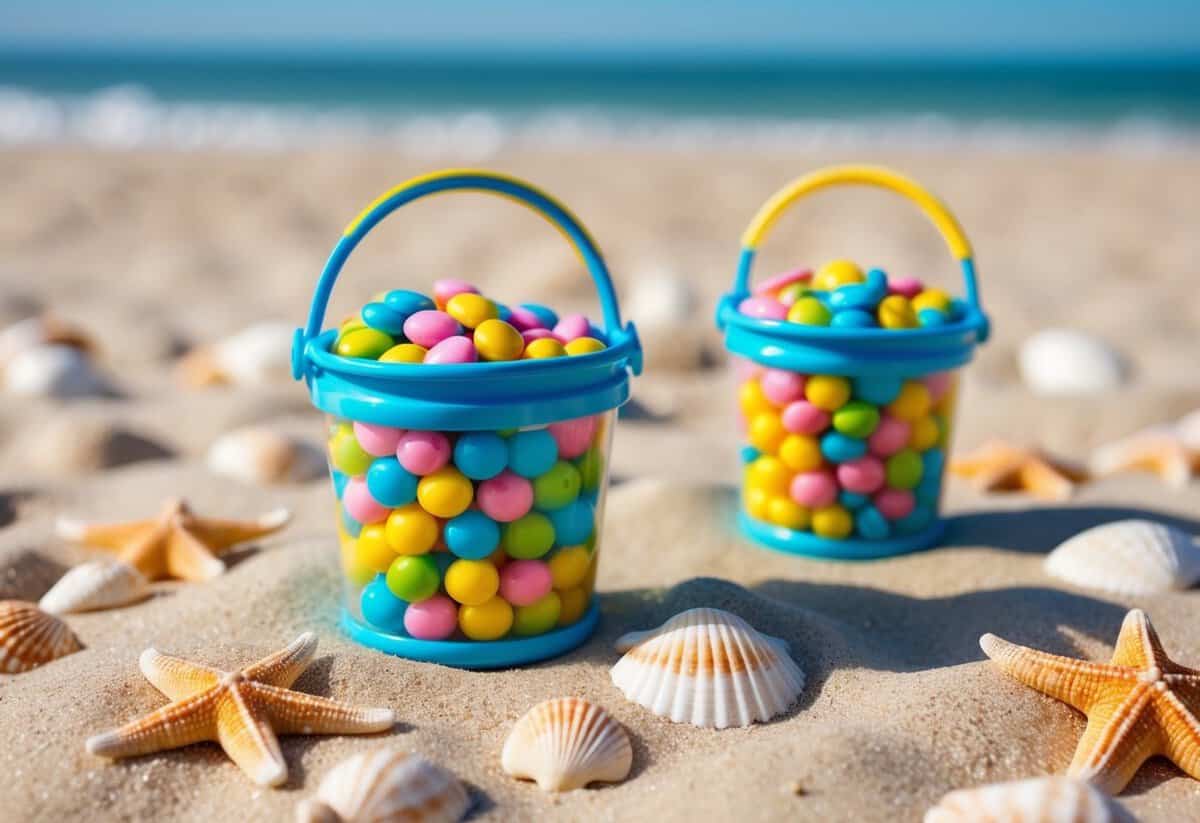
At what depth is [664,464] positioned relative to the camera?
13.5 feet

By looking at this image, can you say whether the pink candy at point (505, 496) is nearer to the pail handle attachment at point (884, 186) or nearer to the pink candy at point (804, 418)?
the pink candy at point (804, 418)

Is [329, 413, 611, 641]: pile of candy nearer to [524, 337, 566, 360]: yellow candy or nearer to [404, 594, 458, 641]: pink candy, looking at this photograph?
[404, 594, 458, 641]: pink candy

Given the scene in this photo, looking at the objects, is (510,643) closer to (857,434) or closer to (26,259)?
(857,434)

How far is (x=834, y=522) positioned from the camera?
3.24 m

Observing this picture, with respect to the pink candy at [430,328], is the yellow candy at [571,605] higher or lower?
lower

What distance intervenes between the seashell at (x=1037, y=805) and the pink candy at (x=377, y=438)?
49.8 inches

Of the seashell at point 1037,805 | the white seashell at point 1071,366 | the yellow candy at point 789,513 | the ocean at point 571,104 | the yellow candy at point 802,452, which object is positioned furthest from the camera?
the ocean at point 571,104

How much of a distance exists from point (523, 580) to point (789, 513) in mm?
1136

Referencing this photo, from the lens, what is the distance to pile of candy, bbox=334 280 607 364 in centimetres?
233

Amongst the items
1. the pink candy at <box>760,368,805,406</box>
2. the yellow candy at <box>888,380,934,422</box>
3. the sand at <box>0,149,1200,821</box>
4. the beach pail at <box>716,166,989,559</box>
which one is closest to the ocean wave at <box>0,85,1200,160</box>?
the sand at <box>0,149,1200,821</box>

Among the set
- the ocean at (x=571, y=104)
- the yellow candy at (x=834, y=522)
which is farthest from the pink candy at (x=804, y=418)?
the ocean at (x=571, y=104)

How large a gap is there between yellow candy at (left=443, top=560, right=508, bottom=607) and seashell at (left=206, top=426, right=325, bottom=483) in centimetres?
160

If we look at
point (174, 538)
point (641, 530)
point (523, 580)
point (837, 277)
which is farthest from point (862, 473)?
point (174, 538)

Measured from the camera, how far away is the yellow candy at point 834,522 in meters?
3.24
